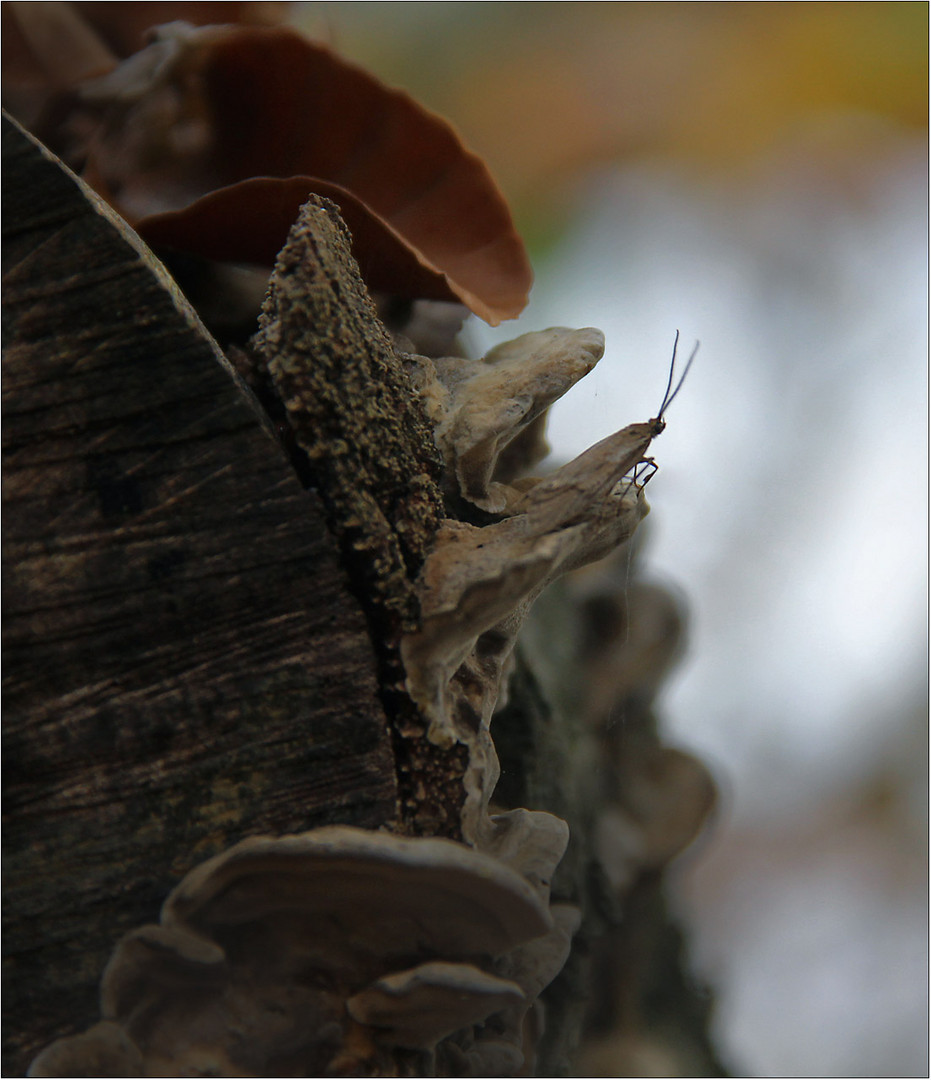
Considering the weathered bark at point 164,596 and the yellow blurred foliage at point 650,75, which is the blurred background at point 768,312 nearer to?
the yellow blurred foliage at point 650,75

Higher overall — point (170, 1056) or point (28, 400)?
point (28, 400)

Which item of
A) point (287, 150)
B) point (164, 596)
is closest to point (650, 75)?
point (287, 150)

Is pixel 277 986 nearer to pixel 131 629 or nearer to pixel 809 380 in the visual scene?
pixel 131 629

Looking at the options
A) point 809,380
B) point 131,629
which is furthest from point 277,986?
point 809,380

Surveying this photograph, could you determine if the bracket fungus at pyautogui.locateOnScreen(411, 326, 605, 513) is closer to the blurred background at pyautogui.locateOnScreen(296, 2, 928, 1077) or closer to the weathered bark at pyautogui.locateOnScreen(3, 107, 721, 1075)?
the weathered bark at pyautogui.locateOnScreen(3, 107, 721, 1075)

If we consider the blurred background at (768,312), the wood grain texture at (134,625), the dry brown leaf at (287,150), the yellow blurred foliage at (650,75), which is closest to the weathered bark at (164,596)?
the wood grain texture at (134,625)

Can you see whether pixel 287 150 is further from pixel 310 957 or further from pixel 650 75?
pixel 650 75

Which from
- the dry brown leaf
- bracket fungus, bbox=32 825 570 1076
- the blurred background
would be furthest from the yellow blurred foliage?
bracket fungus, bbox=32 825 570 1076

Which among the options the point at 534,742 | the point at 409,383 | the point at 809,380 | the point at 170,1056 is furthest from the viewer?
the point at 809,380
